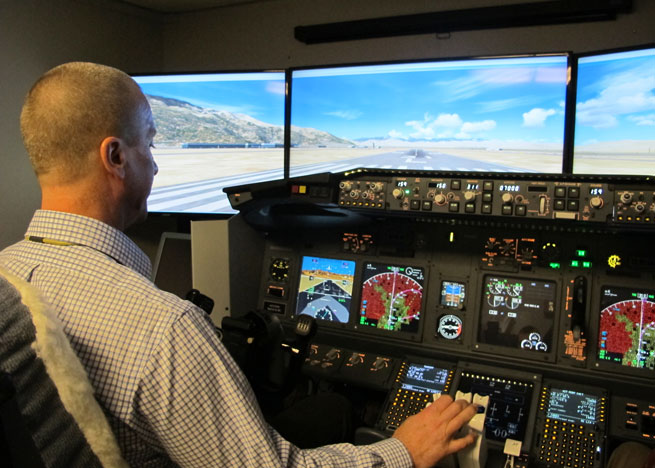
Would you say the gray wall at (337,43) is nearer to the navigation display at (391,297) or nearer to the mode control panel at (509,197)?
the mode control panel at (509,197)

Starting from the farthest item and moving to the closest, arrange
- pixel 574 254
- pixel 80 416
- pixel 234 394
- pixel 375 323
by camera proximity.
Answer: pixel 375 323 < pixel 574 254 < pixel 234 394 < pixel 80 416

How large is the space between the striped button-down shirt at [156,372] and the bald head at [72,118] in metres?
0.21

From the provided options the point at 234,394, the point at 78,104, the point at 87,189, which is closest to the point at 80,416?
the point at 234,394

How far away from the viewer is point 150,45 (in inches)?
132

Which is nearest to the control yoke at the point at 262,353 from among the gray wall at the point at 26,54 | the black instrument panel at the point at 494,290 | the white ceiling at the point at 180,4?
the black instrument panel at the point at 494,290

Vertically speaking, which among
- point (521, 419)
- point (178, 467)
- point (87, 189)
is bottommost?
point (521, 419)

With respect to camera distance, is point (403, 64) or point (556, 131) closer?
point (556, 131)

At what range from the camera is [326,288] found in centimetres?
217

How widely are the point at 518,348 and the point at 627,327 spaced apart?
0.35m

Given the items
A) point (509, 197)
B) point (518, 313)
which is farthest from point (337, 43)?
point (518, 313)

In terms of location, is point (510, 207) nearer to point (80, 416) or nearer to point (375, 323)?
point (375, 323)

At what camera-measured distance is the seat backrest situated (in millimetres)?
641

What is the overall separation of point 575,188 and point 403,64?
112 centimetres

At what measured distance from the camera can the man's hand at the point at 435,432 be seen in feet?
3.37
